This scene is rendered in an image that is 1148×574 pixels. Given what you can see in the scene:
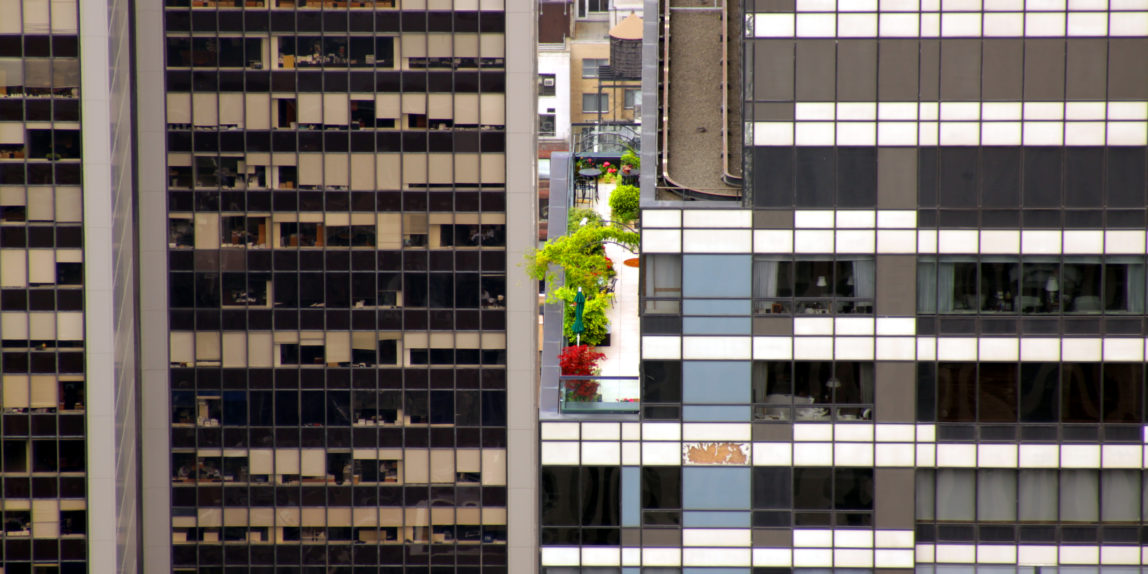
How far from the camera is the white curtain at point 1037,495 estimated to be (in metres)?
59.8

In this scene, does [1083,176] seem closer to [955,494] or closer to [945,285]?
[945,285]

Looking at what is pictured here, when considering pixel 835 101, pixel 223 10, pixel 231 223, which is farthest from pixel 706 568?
pixel 223 10

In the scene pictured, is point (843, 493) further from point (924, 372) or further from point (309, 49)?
point (309, 49)

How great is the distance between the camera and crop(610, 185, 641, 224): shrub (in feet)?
267

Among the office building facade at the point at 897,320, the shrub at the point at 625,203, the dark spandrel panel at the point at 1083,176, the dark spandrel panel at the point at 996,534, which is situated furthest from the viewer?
the shrub at the point at 625,203

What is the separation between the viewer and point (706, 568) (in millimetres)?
60469

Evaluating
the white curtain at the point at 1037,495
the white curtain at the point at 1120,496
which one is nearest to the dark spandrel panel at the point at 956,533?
the white curtain at the point at 1037,495

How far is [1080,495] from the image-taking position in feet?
196

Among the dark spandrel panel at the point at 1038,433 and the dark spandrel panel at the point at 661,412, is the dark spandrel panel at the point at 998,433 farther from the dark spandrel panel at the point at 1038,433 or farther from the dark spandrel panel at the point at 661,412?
the dark spandrel panel at the point at 661,412

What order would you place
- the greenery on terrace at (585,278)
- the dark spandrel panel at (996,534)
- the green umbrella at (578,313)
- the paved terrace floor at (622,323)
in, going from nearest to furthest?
the dark spandrel panel at (996,534), the green umbrella at (578,313), the greenery on terrace at (585,278), the paved terrace floor at (622,323)

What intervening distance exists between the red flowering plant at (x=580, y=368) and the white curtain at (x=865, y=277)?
36.2ft

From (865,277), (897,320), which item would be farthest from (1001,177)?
(897,320)

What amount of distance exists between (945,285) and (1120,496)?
36.0 feet

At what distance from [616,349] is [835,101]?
18.1 metres
